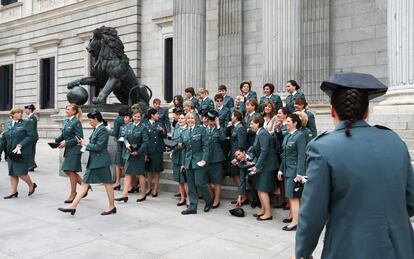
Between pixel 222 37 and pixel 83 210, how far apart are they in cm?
1167

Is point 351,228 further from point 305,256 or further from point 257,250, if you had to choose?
point 257,250

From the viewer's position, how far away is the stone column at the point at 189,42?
45.0 feet

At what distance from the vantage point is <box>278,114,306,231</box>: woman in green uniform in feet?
20.0

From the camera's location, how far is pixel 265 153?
680 centimetres

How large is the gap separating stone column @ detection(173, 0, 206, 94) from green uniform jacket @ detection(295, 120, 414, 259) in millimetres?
11961

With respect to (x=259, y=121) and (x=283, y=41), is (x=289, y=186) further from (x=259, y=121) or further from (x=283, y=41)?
(x=283, y=41)

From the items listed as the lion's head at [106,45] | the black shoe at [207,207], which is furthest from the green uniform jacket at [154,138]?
the lion's head at [106,45]

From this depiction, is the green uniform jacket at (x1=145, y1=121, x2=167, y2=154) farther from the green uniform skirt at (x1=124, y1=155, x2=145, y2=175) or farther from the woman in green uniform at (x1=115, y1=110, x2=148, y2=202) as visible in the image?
the green uniform skirt at (x1=124, y1=155, x2=145, y2=175)

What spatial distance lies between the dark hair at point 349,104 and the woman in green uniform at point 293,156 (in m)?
3.98

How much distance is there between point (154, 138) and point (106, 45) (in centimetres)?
354

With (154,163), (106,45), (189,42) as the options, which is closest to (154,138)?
(154,163)

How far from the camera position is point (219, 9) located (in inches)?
687

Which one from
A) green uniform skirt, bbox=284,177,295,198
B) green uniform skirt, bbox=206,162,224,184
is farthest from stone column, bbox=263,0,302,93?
green uniform skirt, bbox=284,177,295,198

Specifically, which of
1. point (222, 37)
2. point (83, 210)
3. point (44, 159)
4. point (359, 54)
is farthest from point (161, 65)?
point (83, 210)
